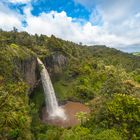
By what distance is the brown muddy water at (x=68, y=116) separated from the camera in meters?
50.7

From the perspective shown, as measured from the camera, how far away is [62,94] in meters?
61.3

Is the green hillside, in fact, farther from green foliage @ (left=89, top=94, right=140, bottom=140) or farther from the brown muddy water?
the brown muddy water

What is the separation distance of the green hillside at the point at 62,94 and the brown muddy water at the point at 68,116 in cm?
144

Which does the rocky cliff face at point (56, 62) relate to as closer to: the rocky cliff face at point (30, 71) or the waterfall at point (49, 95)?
the waterfall at point (49, 95)

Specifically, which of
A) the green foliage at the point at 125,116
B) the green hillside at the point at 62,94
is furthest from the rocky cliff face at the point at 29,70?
the green foliage at the point at 125,116

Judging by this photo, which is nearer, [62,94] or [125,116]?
[125,116]

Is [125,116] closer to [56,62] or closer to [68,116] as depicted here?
[68,116]

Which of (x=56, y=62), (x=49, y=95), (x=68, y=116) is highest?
(x=56, y=62)

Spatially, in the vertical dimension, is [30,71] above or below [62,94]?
above

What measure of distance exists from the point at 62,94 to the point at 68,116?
8.47 metres

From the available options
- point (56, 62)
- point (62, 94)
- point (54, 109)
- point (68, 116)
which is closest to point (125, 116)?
point (68, 116)

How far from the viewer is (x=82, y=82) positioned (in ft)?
225

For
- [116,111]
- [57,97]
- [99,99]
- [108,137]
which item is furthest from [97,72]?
[108,137]

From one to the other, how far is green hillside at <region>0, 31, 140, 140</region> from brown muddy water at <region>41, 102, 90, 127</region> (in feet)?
4.73
